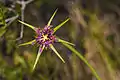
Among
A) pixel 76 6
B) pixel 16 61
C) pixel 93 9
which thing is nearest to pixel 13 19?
pixel 16 61

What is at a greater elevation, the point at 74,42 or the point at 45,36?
the point at 45,36

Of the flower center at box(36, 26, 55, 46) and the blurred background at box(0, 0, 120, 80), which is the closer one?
the flower center at box(36, 26, 55, 46)

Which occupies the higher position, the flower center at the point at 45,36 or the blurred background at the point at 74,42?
the flower center at the point at 45,36

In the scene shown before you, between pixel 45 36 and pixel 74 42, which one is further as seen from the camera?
pixel 74 42

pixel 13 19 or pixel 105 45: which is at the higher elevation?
pixel 13 19

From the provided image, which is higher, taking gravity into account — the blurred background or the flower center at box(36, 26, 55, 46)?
the flower center at box(36, 26, 55, 46)

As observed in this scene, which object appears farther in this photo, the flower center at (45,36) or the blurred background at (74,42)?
the blurred background at (74,42)

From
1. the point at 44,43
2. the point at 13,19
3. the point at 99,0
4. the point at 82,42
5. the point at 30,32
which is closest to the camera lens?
the point at 44,43

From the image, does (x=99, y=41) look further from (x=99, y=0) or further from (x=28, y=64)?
(x=28, y=64)
